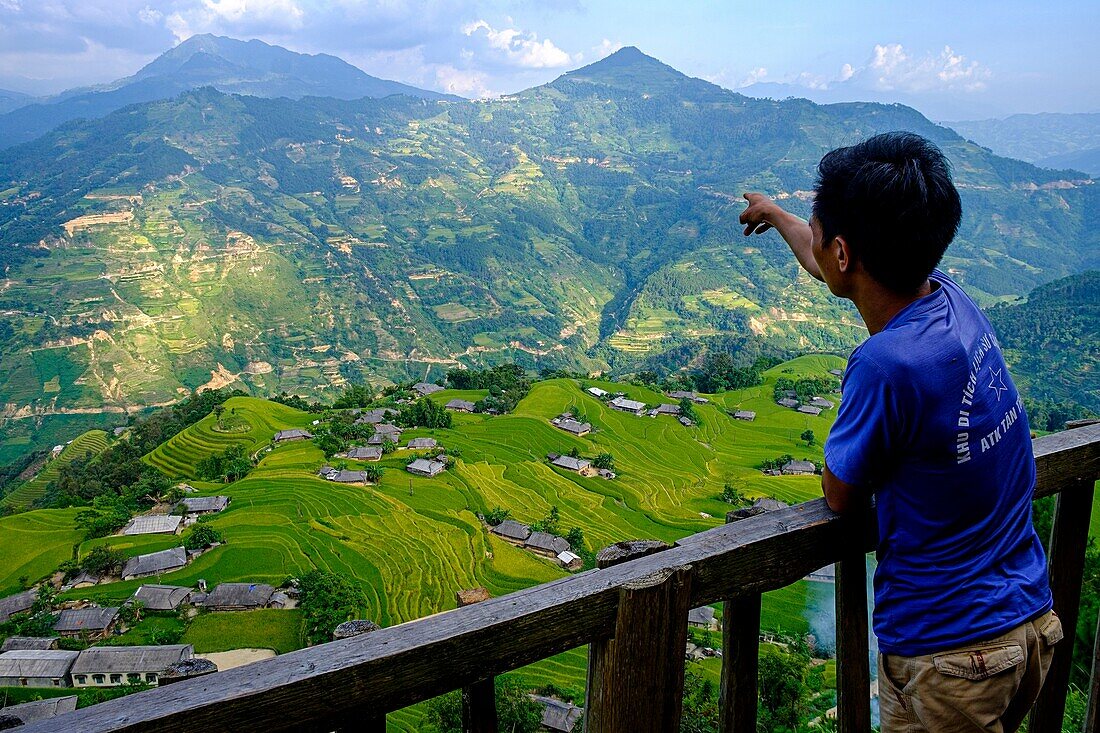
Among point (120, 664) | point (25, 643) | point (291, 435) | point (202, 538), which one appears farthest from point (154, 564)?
point (291, 435)

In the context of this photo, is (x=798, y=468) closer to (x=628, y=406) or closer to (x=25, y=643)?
(x=628, y=406)

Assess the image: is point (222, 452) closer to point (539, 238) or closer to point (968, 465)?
point (968, 465)

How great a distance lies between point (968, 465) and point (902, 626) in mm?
414

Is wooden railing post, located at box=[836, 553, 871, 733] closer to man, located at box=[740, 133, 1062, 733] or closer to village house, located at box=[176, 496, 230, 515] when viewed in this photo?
man, located at box=[740, 133, 1062, 733]

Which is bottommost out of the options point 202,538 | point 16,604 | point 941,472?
point 202,538

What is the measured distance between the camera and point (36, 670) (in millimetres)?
15211

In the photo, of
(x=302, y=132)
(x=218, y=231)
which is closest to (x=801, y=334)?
(x=218, y=231)

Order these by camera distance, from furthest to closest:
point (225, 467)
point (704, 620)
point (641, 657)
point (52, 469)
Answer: point (52, 469)
point (225, 467)
point (704, 620)
point (641, 657)

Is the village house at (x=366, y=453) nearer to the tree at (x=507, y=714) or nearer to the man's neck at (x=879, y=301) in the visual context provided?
the tree at (x=507, y=714)

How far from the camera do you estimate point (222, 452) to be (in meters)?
32.3

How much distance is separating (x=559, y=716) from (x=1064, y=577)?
40.2ft

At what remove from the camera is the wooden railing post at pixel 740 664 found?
61.6 inches

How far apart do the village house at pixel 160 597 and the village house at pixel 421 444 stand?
12.9 m

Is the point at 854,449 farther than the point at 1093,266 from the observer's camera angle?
No
